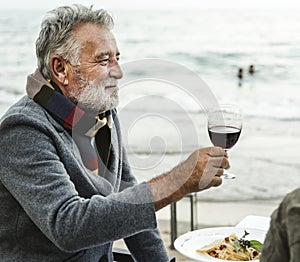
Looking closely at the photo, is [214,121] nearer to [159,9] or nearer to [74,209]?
[74,209]

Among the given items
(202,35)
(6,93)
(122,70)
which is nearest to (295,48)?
(202,35)

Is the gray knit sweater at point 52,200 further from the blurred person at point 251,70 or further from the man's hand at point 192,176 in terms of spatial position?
the blurred person at point 251,70

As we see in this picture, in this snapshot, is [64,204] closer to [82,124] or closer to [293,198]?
[82,124]

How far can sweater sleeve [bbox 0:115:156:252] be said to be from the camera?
67.7 inches

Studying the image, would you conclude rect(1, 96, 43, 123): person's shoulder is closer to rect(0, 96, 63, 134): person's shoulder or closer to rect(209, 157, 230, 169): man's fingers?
rect(0, 96, 63, 134): person's shoulder

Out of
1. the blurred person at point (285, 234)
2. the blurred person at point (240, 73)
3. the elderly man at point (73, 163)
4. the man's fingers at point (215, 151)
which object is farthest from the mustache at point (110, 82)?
the blurred person at point (240, 73)

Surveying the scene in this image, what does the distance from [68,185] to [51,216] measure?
0.09 metres

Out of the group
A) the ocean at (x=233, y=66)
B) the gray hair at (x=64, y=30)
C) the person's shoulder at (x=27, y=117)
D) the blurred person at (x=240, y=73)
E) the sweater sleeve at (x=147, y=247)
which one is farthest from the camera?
the blurred person at (x=240, y=73)

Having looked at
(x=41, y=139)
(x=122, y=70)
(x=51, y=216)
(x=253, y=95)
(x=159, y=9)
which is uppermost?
(x=122, y=70)

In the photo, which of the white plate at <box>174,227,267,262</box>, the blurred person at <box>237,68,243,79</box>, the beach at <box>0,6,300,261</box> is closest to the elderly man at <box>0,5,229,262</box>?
the white plate at <box>174,227,267,262</box>

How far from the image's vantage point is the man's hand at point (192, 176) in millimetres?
1707

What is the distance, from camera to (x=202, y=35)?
16.5 metres

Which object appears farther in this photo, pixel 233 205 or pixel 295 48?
pixel 295 48

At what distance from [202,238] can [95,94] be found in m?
0.49
